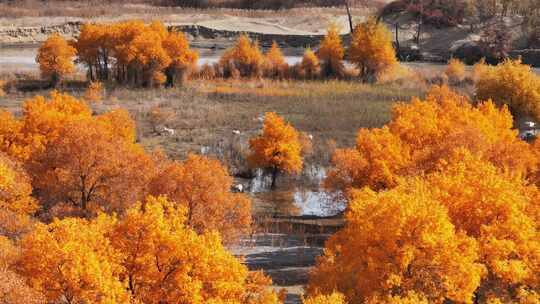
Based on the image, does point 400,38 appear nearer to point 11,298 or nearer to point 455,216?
point 455,216

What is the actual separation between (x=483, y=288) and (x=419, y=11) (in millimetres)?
99266

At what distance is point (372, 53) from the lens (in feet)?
339

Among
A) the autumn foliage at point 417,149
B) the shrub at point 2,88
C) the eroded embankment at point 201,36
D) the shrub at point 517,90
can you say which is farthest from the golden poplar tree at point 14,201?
the eroded embankment at point 201,36

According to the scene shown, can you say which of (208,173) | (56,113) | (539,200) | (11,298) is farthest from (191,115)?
(11,298)

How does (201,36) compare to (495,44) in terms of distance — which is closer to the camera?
(495,44)

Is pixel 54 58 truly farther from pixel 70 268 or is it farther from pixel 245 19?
pixel 245 19

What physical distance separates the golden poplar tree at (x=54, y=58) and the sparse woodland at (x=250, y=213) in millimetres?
34624

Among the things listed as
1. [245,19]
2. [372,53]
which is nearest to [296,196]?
[372,53]

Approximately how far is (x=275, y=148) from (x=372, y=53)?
4382 centimetres

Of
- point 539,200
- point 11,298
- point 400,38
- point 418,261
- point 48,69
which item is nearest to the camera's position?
point 11,298

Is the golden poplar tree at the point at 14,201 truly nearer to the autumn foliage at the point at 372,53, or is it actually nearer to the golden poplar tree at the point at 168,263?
the golden poplar tree at the point at 168,263

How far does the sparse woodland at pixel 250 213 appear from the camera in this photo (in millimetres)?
30891

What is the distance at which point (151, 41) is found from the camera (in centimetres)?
9475

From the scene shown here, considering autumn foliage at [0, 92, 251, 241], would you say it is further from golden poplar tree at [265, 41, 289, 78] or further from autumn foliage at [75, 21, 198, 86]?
golden poplar tree at [265, 41, 289, 78]
